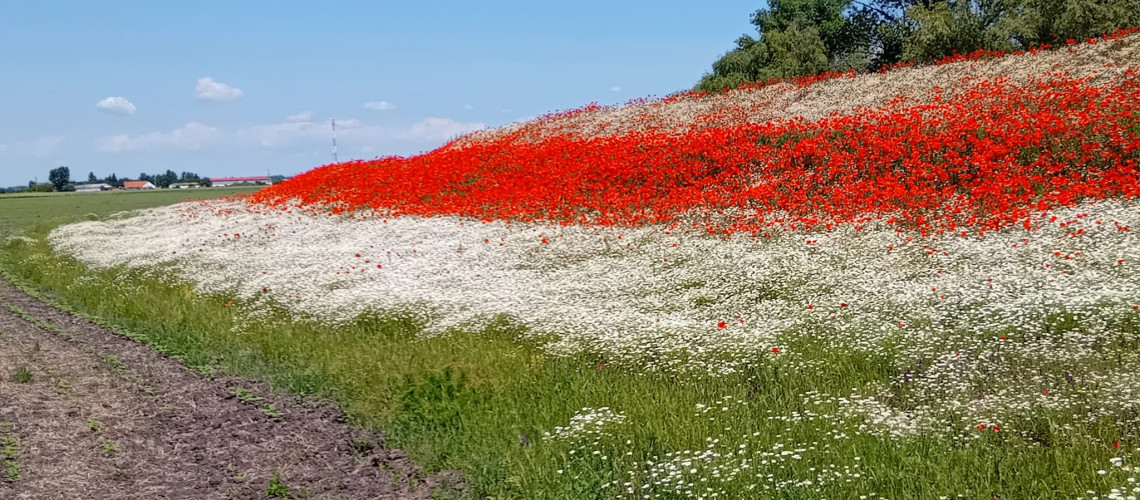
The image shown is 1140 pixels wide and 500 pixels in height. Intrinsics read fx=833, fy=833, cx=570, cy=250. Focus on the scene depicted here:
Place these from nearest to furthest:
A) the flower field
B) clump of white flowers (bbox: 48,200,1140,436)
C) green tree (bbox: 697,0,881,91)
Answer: the flower field, clump of white flowers (bbox: 48,200,1140,436), green tree (bbox: 697,0,881,91)

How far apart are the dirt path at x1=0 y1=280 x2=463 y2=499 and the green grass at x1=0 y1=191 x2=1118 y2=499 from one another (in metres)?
0.40

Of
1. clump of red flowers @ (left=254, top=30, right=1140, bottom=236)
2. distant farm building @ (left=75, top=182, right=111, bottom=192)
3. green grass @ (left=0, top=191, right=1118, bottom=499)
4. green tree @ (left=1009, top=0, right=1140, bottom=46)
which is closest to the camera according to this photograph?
green grass @ (left=0, top=191, right=1118, bottom=499)

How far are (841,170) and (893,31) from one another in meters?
24.8

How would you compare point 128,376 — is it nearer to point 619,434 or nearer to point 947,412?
point 619,434

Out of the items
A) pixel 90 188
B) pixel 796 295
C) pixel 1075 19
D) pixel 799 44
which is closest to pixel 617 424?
pixel 796 295

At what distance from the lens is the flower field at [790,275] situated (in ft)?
24.8

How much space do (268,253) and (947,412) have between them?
17.9 m

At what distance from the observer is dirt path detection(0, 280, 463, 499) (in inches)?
318

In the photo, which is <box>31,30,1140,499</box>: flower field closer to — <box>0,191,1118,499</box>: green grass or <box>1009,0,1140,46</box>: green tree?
<box>0,191,1118,499</box>: green grass

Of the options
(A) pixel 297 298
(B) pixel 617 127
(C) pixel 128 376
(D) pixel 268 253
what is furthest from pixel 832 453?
(B) pixel 617 127

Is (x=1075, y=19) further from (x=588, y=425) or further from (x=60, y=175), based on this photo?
(x=60, y=175)

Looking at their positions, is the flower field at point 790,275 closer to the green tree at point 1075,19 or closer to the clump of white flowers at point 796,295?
→ the clump of white flowers at point 796,295

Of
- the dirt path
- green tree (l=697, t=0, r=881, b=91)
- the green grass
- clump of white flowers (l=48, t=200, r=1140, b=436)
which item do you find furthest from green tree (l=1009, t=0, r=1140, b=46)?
the dirt path

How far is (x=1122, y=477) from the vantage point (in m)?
6.40
